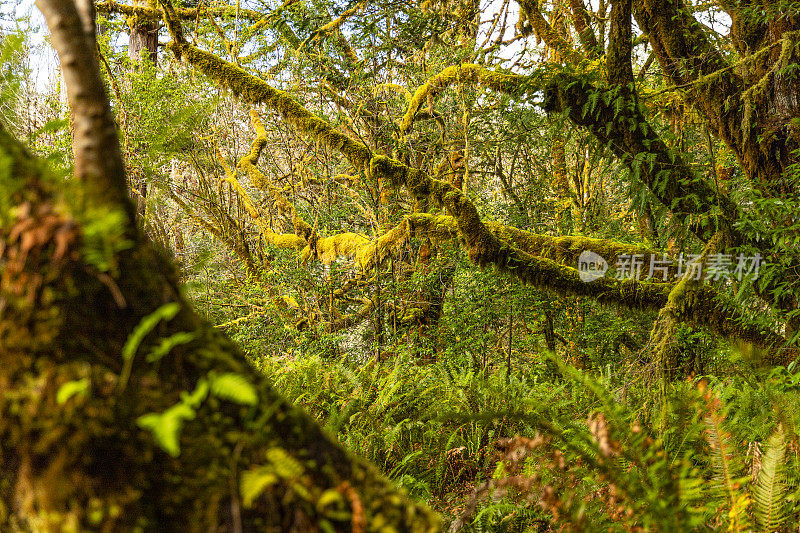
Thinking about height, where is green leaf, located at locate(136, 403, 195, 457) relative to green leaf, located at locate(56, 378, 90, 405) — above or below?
below

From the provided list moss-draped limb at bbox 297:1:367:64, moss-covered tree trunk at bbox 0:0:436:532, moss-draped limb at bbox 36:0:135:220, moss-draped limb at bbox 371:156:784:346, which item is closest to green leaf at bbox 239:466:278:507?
moss-covered tree trunk at bbox 0:0:436:532

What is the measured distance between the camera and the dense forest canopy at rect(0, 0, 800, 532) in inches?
23.7

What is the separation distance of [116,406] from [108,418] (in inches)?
0.6

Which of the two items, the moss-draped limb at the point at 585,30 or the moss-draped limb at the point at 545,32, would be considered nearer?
the moss-draped limb at the point at 585,30

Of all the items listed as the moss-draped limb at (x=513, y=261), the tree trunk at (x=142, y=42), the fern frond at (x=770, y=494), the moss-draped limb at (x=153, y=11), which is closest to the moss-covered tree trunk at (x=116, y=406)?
the fern frond at (x=770, y=494)

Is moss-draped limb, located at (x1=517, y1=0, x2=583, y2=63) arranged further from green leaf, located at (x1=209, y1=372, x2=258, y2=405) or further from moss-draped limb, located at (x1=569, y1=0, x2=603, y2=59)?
green leaf, located at (x1=209, y1=372, x2=258, y2=405)

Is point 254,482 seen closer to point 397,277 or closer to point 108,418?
point 108,418

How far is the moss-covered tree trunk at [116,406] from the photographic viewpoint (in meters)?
0.56

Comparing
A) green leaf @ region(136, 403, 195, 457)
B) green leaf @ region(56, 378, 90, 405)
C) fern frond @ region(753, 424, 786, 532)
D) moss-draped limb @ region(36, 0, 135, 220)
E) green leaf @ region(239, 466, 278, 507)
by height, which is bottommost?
fern frond @ region(753, 424, 786, 532)

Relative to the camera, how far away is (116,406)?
578 millimetres

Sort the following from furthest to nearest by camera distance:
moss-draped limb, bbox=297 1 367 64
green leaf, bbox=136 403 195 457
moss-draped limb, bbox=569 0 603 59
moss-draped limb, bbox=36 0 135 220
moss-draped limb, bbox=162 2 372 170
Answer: moss-draped limb, bbox=297 1 367 64 → moss-draped limb, bbox=162 2 372 170 → moss-draped limb, bbox=569 0 603 59 → moss-draped limb, bbox=36 0 135 220 → green leaf, bbox=136 403 195 457

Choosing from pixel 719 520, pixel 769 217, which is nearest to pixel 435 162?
pixel 769 217

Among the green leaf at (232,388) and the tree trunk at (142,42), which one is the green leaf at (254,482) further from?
the tree trunk at (142,42)

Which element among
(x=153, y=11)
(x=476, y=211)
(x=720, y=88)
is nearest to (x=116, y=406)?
(x=476, y=211)
